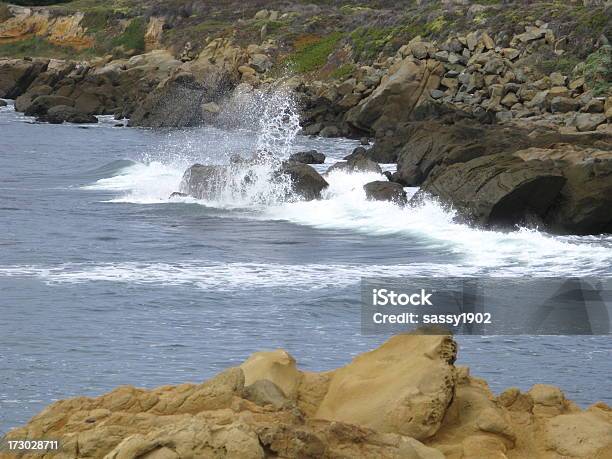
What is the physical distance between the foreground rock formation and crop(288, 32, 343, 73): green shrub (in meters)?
50.7

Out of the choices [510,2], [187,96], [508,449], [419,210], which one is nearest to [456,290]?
[419,210]

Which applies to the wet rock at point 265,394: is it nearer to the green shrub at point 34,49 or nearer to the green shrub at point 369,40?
the green shrub at point 369,40

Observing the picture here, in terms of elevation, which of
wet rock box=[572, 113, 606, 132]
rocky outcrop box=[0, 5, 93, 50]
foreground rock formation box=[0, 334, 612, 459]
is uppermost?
rocky outcrop box=[0, 5, 93, 50]

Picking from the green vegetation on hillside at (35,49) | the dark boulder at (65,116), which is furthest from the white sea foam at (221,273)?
the green vegetation on hillside at (35,49)

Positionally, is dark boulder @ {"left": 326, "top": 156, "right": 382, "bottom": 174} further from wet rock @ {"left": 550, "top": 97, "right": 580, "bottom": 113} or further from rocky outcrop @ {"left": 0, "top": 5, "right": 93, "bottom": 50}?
rocky outcrop @ {"left": 0, "top": 5, "right": 93, "bottom": 50}

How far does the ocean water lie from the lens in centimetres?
1228

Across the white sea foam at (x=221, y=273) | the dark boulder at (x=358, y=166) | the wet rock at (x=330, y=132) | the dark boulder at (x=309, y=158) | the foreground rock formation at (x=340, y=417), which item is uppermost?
the wet rock at (x=330, y=132)

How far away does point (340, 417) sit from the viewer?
7.50 metres

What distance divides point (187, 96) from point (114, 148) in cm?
1206

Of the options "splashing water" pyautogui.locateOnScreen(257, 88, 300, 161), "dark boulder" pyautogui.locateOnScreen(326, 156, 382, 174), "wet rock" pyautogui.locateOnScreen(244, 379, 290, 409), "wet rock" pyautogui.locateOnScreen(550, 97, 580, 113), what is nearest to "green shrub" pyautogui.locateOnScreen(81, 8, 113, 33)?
"splashing water" pyautogui.locateOnScreen(257, 88, 300, 161)

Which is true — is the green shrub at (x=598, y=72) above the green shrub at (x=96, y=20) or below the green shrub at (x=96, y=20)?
below

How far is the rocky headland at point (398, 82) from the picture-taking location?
2195cm

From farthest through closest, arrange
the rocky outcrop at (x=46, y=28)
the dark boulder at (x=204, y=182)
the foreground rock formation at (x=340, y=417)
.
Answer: the rocky outcrop at (x=46, y=28) < the dark boulder at (x=204, y=182) < the foreground rock formation at (x=340, y=417)

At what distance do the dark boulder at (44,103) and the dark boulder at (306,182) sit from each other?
97.3 ft
